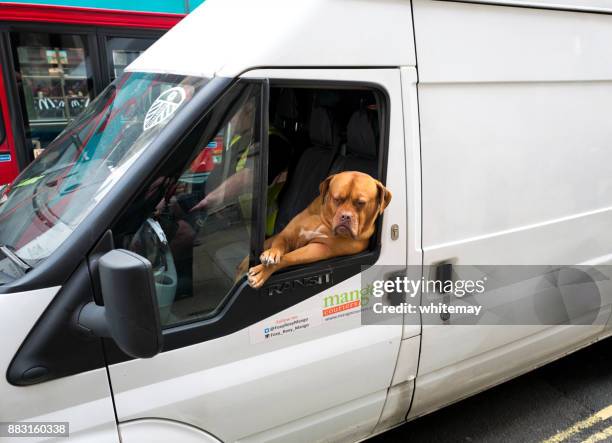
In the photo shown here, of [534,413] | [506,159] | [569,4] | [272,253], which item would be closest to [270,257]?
[272,253]

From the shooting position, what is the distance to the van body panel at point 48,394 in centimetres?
158

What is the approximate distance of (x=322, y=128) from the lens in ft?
9.13

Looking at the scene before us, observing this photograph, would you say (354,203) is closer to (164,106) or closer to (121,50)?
(164,106)

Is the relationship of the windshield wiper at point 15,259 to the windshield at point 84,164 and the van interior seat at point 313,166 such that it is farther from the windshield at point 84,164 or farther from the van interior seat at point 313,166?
the van interior seat at point 313,166

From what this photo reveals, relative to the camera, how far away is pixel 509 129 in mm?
2461

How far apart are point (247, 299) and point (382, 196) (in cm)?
70

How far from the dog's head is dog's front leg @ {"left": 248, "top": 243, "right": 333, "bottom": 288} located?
10 cm

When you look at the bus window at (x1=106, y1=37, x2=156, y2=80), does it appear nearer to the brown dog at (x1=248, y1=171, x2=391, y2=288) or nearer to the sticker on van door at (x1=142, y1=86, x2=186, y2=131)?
the sticker on van door at (x1=142, y1=86, x2=186, y2=131)

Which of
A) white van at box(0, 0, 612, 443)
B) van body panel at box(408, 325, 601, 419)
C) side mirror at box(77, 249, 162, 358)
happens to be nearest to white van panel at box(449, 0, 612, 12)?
white van at box(0, 0, 612, 443)

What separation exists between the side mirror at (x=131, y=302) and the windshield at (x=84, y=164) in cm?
41

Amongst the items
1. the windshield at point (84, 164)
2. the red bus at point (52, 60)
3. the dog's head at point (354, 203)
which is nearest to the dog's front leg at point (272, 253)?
the dog's head at point (354, 203)

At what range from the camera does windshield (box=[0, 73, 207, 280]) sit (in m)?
1.80

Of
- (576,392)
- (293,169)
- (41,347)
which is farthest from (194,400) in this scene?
(576,392)

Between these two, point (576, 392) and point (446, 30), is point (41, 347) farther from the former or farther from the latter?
point (576, 392)
